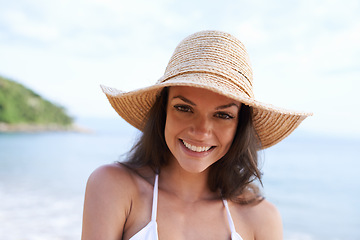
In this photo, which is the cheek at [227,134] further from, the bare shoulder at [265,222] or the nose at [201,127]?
the bare shoulder at [265,222]

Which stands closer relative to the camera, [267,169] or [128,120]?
[128,120]

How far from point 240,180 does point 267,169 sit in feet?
51.8

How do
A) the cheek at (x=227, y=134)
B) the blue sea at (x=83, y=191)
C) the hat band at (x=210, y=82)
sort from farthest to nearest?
the blue sea at (x=83, y=191) → the cheek at (x=227, y=134) → the hat band at (x=210, y=82)

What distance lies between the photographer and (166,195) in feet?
6.02

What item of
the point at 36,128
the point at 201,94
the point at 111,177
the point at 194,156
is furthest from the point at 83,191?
the point at 36,128

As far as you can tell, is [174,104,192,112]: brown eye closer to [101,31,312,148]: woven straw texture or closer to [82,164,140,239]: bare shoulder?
[101,31,312,148]: woven straw texture

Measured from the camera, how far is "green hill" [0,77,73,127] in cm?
3834

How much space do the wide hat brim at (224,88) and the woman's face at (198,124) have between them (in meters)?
0.07

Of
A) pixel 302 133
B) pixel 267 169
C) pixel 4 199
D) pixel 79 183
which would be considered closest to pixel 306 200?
pixel 267 169

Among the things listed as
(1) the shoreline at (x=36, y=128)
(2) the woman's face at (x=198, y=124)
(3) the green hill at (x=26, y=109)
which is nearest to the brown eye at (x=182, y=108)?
(2) the woman's face at (x=198, y=124)

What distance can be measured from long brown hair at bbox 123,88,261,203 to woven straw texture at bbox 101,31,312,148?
0.25 feet

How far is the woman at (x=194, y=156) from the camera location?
1.57 meters

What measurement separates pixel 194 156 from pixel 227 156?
1.26 ft

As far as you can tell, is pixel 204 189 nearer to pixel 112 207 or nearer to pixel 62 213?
pixel 112 207
